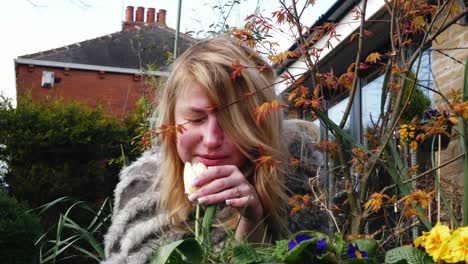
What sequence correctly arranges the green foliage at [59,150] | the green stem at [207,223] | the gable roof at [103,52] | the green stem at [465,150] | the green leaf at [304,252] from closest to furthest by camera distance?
the green leaf at [304,252] → the green stem at [207,223] → the green stem at [465,150] → the green foliage at [59,150] → the gable roof at [103,52]

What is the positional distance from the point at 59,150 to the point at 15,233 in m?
5.04

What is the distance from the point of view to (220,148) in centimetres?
168

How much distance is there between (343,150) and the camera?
1.72m

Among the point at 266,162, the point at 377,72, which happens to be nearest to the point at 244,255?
the point at 266,162

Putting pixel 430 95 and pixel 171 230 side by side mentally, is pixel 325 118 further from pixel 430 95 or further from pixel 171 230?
pixel 430 95

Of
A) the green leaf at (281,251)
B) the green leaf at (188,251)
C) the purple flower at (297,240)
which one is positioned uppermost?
the purple flower at (297,240)

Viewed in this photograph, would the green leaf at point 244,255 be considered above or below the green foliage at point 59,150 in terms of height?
above

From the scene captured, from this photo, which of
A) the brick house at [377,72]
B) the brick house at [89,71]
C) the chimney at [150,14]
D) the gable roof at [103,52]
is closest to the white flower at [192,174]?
the brick house at [377,72]

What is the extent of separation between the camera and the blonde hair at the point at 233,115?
170cm

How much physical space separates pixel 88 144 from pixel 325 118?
9625 millimetres

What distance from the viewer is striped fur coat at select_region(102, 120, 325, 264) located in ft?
6.30

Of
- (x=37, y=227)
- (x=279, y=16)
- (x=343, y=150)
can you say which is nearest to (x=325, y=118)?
(x=343, y=150)

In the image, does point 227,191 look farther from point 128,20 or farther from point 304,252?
point 128,20

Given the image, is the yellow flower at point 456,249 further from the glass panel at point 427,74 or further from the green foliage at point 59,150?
the green foliage at point 59,150
